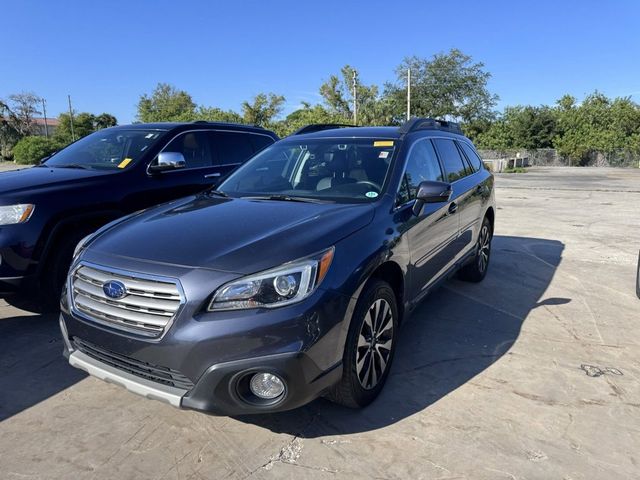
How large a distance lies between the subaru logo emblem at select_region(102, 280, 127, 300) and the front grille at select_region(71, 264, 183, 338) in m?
0.02

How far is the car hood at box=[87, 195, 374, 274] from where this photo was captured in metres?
2.48

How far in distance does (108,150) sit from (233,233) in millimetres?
3335

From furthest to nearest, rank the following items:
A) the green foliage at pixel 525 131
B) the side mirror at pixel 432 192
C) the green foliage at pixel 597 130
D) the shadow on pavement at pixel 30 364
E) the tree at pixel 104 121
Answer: the tree at pixel 104 121 < the green foliage at pixel 525 131 < the green foliage at pixel 597 130 < the side mirror at pixel 432 192 < the shadow on pavement at pixel 30 364

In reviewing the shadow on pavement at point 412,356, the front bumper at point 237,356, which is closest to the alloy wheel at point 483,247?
the shadow on pavement at point 412,356

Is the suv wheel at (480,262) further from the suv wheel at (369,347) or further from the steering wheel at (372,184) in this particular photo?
the suv wheel at (369,347)

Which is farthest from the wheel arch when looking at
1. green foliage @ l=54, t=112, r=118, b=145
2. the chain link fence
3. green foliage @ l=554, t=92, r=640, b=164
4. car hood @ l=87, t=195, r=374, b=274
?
green foliage @ l=54, t=112, r=118, b=145

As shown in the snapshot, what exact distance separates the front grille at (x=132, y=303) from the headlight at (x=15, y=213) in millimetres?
1662

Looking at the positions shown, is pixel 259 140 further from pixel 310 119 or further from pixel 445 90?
pixel 445 90

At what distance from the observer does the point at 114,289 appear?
2514 mm

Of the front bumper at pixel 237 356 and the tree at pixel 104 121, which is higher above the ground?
the tree at pixel 104 121

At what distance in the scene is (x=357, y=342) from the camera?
2.71 metres

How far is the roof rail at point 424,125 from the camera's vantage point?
4.10m

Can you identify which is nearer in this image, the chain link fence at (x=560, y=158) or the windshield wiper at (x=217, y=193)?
the windshield wiper at (x=217, y=193)

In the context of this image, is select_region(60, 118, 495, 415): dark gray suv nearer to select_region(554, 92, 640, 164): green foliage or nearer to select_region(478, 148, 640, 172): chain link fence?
select_region(478, 148, 640, 172): chain link fence
